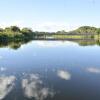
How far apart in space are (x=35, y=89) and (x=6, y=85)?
107 inches

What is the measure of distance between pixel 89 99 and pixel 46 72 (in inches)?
410

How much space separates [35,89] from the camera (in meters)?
19.1

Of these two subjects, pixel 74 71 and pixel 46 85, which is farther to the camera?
pixel 74 71

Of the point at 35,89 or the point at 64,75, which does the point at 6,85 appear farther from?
the point at 64,75

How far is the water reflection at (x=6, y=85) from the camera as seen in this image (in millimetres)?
17781

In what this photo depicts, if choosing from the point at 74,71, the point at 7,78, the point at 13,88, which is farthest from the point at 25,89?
the point at 74,71

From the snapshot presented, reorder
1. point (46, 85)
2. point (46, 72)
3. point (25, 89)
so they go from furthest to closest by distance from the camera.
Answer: point (46, 72) < point (46, 85) < point (25, 89)

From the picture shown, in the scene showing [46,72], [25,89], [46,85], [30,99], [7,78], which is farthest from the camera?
[46,72]

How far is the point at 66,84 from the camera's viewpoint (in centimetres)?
2070

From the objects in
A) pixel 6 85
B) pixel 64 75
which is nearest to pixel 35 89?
pixel 6 85

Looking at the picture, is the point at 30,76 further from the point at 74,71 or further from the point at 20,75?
the point at 74,71

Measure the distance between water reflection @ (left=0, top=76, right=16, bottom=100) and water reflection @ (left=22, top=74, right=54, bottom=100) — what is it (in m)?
1.06

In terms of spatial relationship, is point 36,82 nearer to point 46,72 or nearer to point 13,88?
point 13,88

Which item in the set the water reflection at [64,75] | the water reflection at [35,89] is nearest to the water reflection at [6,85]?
the water reflection at [35,89]
